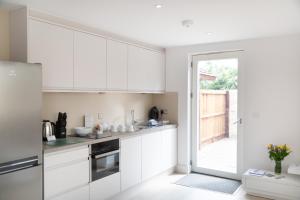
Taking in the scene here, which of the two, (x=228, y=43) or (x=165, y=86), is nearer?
(x=228, y=43)

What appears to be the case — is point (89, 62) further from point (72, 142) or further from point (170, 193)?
point (170, 193)

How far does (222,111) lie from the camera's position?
4.63m

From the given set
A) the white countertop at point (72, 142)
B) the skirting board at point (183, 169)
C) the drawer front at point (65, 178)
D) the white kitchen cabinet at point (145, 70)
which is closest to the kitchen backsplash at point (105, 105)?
the white kitchen cabinet at point (145, 70)

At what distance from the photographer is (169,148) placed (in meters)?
4.76

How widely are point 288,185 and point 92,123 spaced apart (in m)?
2.89

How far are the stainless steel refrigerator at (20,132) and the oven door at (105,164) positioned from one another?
786 mm

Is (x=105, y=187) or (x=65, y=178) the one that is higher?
(x=65, y=178)

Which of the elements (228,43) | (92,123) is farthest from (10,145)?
(228,43)

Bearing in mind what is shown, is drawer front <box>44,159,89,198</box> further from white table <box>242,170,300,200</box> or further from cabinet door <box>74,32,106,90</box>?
white table <box>242,170,300,200</box>

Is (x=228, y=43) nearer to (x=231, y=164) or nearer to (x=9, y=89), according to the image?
(x=231, y=164)

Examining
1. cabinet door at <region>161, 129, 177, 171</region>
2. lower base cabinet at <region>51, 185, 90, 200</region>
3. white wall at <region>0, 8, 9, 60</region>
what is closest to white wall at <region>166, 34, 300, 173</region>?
cabinet door at <region>161, 129, 177, 171</region>

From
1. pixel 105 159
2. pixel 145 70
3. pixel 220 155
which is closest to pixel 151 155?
pixel 105 159

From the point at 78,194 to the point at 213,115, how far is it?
277 centimetres

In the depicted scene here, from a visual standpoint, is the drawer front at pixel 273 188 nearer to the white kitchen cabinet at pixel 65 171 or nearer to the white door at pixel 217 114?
the white door at pixel 217 114
